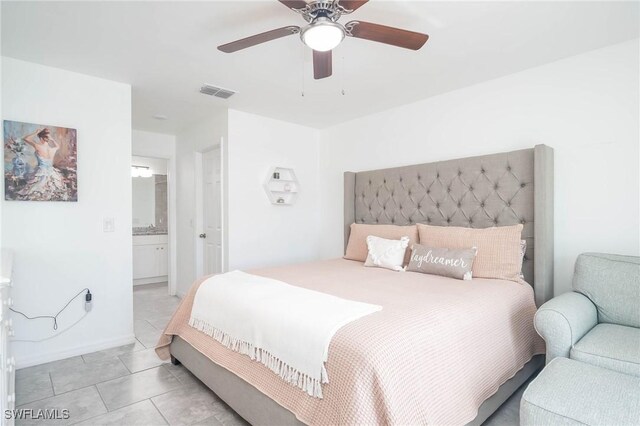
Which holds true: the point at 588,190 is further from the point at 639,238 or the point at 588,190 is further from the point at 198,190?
the point at 198,190

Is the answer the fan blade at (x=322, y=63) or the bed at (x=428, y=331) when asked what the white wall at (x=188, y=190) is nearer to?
the bed at (x=428, y=331)

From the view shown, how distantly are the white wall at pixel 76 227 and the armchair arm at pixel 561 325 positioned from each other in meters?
3.13

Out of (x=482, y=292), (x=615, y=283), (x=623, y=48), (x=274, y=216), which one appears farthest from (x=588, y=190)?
(x=274, y=216)

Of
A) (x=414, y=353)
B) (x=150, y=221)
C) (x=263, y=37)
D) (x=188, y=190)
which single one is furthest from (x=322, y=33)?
(x=150, y=221)

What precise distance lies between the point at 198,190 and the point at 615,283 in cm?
407

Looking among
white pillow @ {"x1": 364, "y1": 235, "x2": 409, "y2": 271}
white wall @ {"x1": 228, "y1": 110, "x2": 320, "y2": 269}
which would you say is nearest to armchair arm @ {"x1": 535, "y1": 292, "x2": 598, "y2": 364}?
white pillow @ {"x1": 364, "y1": 235, "x2": 409, "y2": 271}

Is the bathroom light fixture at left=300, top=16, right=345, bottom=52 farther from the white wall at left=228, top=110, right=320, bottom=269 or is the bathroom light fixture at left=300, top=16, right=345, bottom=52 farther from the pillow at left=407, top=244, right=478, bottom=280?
the white wall at left=228, top=110, right=320, bottom=269

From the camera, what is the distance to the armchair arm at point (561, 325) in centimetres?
161

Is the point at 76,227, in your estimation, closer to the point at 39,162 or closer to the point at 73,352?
the point at 39,162

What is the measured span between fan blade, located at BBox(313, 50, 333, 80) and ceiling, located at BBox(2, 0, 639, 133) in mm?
270

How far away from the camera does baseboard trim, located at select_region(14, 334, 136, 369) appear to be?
8.06 ft

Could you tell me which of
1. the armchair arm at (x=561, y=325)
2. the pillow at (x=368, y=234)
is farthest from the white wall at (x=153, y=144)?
the armchair arm at (x=561, y=325)

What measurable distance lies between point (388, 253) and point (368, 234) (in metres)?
0.48

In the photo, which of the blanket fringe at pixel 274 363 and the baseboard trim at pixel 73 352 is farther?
the baseboard trim at pixel 73 352
